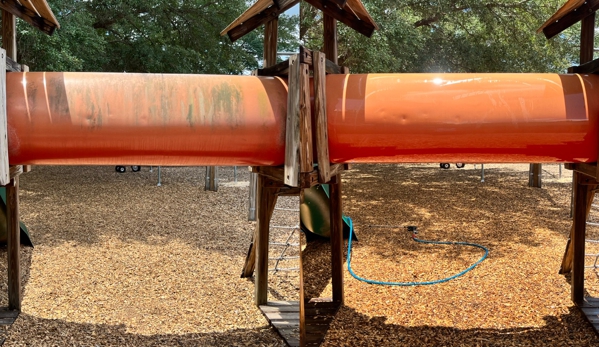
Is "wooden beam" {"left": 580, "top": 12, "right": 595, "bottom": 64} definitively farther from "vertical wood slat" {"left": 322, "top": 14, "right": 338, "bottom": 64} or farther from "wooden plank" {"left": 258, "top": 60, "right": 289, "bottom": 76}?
"wooden plank" {"left": 258, "top": 60, "right": 289, "bottom": 76}

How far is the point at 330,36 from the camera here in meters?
3.28

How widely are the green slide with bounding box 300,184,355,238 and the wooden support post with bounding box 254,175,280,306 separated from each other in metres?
0.25

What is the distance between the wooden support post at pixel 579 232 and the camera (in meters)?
3.80

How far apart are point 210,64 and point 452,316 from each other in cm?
671

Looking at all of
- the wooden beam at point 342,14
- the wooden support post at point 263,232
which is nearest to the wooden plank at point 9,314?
the wooden support post at point 263,232

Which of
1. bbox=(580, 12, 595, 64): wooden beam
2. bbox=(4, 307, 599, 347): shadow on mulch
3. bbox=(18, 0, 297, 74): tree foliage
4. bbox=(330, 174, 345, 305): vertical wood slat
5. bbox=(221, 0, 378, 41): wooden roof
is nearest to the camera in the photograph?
bbox=(221, 0, 378, 41): wooden roof

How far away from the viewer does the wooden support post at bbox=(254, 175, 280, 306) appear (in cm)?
380

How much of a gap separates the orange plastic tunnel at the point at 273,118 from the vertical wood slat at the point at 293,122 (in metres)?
0.06

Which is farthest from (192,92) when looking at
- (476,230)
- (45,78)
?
(476,230)

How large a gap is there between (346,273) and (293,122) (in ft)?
9.87

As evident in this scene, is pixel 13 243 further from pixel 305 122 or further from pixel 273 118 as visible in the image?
pixel 305 122

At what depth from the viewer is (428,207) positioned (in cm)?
652

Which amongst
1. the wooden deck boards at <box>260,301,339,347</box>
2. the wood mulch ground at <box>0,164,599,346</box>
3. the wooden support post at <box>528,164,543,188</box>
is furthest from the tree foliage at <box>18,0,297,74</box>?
the wooden deck boards at <box>260,301,339,347</box>

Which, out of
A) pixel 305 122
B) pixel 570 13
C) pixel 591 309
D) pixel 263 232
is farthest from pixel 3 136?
pixel 591 309
